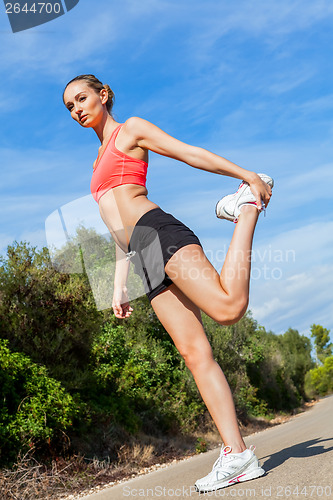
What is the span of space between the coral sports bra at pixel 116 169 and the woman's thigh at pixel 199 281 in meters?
0.60

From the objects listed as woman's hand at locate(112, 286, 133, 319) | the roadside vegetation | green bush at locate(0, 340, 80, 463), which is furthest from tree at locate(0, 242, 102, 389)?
woman's hand at locate(112, 286, 133, 319)

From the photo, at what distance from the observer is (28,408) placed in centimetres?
816

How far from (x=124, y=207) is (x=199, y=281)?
67 centimetres

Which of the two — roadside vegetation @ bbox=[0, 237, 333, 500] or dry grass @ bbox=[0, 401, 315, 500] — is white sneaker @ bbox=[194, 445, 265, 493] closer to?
roadside vegetation @ bbox=[0, 237, 333, 500]

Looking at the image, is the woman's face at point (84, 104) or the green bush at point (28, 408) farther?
the green bush at point (28, 408)

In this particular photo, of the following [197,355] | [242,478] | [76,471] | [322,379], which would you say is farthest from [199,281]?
[322,379]

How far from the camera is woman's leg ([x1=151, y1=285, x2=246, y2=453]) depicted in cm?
288

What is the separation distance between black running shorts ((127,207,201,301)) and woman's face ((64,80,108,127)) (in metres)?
0.83

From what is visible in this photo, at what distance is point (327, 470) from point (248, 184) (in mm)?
1571

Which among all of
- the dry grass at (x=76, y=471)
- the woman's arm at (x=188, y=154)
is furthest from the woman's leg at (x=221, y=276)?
Result: the dry grass at (x=76, y=471)


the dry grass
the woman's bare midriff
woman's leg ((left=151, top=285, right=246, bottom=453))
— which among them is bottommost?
the dry grass

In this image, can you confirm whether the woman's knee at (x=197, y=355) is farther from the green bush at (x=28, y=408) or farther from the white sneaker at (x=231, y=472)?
the green bush at (x=28, y=408)

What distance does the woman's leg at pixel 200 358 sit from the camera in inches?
113

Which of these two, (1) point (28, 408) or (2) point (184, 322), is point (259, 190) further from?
(1) point (28, 408)
